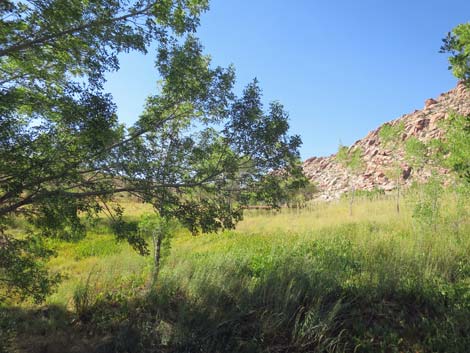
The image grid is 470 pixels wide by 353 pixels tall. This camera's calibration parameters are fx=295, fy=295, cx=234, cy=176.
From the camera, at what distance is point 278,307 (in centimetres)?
508

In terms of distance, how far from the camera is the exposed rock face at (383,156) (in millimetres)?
62584

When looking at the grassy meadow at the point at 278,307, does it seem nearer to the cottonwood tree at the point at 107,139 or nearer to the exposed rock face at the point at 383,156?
the cottonwood tree at the point at 107,139

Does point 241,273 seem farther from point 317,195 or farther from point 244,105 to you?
point 317,195

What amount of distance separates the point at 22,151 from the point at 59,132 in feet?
1.62

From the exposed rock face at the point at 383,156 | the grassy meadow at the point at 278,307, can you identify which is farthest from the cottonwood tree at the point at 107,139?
the exposed rock face at the point at 383,156

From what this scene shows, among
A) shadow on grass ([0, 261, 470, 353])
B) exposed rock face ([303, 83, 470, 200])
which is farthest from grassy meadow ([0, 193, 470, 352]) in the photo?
exposed rock face ([303, 83, 470, 200])

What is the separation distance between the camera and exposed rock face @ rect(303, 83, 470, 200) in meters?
62.6

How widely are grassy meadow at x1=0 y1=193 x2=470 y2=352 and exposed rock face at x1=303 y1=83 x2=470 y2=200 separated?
51.9m

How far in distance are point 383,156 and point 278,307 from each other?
8066cm

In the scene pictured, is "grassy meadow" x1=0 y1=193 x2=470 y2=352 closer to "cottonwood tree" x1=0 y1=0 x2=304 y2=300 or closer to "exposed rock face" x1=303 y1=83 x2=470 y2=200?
"cottonwood tree" x1=0 y1=0 x2=304 y2=300

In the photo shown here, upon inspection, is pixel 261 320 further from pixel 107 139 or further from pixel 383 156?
pixel 383 156

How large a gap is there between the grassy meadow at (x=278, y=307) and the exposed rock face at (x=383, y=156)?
51.9 meters

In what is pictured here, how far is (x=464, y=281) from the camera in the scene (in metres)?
5.61

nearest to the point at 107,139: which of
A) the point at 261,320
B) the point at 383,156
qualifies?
the point at 261,320
